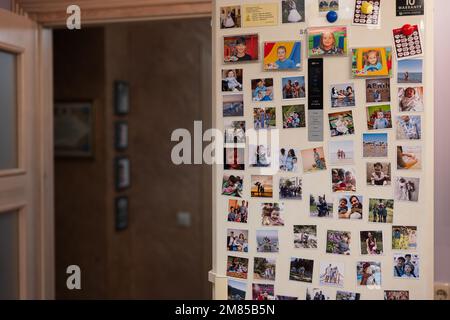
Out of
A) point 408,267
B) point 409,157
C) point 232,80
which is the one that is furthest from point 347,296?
point 232,80

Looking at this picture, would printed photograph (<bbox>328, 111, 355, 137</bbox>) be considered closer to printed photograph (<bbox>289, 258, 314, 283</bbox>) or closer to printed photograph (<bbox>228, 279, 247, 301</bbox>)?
printed photograph (<bbox>289, 258, 314, 283</bbox>)

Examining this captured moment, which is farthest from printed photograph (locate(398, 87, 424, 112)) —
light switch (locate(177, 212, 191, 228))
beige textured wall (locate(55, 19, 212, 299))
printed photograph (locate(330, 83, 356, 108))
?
light switch (locate(177, 212, 191, 228))

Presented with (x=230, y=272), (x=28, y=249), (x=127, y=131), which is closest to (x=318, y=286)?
(x=230, y=272)

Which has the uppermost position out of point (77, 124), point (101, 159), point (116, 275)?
point (77, 124)

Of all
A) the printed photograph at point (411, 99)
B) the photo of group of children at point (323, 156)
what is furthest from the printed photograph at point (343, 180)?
the printed photograph at point (411, 99)

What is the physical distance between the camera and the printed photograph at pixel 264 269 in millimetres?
1353

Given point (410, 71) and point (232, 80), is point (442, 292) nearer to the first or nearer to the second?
point (410, 71)

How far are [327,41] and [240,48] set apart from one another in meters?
0.23

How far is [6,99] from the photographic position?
6.39ft

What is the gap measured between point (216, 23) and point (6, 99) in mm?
1022

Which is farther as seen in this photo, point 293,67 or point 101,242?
point 101,242

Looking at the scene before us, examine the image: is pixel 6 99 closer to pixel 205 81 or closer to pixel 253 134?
pixel 253 134

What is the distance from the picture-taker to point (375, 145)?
1.30 metres

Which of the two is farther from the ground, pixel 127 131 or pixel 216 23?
pixel 216 23
